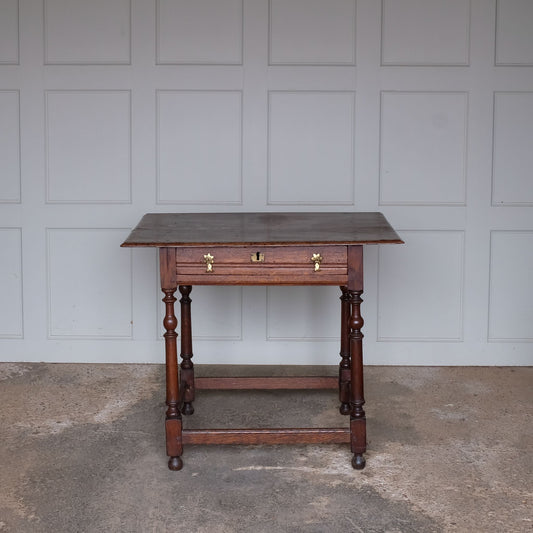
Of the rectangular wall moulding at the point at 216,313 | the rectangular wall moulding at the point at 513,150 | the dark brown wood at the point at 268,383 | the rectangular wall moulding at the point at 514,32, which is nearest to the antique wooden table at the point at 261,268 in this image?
the dark brown wood at the point at 268,383

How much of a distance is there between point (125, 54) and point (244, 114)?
2.45 feet

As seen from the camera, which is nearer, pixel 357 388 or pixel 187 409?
pixel 357 388

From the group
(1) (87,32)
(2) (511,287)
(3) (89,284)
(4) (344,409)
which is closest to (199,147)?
(1) (87,32)

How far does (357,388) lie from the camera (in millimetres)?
3154

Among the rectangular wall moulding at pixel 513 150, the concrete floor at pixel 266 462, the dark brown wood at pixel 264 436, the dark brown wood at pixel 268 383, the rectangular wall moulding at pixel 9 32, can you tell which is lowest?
the concrete floor at pixel 266 462

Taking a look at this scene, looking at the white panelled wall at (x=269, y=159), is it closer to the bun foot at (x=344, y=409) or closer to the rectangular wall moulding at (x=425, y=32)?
the rectangular wall moulding at (x=425, y=32)

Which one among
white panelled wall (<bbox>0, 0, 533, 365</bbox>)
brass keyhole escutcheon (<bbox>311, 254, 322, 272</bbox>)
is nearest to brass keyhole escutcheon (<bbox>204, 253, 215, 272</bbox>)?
brass keyhole escutcheon (<bbox>311, 254, 322, 272</bbox>)

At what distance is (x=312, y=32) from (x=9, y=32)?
1.70 metres

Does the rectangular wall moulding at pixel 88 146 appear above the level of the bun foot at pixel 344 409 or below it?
above

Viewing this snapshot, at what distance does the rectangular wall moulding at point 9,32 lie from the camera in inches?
168

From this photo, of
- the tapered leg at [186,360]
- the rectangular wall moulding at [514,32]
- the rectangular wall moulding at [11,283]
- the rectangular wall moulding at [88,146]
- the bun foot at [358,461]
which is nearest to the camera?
the bun foot at [358,461]

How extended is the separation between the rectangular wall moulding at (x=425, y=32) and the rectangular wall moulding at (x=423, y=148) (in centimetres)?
19

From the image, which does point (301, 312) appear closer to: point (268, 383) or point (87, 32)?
point (268, 383)

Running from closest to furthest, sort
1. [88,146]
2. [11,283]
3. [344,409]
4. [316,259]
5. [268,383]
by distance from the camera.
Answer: [316,259]
[344,409]
[268,383]
[88,146]
[11,283]
